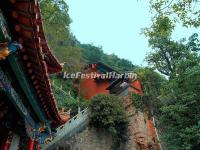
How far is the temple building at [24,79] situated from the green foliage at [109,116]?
887cm

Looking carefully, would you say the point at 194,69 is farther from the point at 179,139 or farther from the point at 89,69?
the point at 89,69

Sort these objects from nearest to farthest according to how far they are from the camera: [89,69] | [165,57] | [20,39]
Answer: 1. [20,39]
2. [165,57]
3. [89,69]

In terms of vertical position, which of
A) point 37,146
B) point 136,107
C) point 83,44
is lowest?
point 37,146

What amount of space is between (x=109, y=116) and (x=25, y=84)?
13.1 metres

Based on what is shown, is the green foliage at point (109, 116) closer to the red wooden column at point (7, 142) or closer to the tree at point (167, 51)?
the tree at point (167, 51)

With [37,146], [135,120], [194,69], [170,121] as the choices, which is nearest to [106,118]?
[135,120]

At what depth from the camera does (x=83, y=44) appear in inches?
1757

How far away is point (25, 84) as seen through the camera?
6809 millimetres

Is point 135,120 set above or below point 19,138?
above

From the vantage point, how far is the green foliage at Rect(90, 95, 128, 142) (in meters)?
19.5

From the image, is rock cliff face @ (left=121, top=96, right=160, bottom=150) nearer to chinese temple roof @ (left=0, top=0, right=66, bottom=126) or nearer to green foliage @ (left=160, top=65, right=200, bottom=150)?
green foliage @ (left=160, top=65, right=200, bottom=150)

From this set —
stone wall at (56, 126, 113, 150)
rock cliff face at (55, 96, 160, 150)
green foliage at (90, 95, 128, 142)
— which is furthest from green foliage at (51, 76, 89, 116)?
rock cliff face at (55, 96, 160, 150)

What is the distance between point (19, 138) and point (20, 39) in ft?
14.3

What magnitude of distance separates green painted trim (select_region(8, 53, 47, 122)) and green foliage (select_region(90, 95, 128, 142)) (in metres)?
10.7
